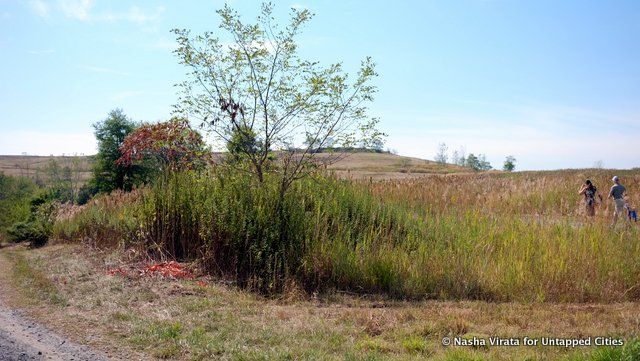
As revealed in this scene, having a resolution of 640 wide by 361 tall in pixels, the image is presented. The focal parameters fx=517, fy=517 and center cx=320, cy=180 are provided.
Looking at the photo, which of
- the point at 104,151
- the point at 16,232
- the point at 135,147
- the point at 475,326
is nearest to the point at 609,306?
the point at 475,326

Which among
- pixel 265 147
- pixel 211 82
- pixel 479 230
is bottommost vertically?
pixel 479 230

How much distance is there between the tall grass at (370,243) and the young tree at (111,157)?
748 inches

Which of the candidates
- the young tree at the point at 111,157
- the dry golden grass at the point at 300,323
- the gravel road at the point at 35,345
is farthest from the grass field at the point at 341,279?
the young tree at the point at 111,157

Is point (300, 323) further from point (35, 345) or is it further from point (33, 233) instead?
point (33, 233)

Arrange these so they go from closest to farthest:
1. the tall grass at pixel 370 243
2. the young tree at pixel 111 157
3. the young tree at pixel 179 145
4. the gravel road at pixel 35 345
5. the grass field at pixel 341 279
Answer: the gravel road at pixel 35 345, the grass field at pixel 341 279, the tall grass at pixel 370 243, the young tree at pixel 179 145, the young tree at pixel 111 157

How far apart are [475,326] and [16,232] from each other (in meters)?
17.2

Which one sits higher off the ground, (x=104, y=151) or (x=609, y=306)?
(x=104, y=151)

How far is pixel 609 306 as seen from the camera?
6891 millimetres

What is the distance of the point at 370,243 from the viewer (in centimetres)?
880

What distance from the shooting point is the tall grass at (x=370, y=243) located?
7.72 m

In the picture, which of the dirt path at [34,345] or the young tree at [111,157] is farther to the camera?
the young tree at [111,157]

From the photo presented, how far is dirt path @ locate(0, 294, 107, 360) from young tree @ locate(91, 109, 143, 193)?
73.5 feet

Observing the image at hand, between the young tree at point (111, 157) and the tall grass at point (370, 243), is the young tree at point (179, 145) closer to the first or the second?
the tall grass at point (370, 243)

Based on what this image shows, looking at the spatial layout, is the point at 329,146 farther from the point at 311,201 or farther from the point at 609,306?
the point at 609,306
